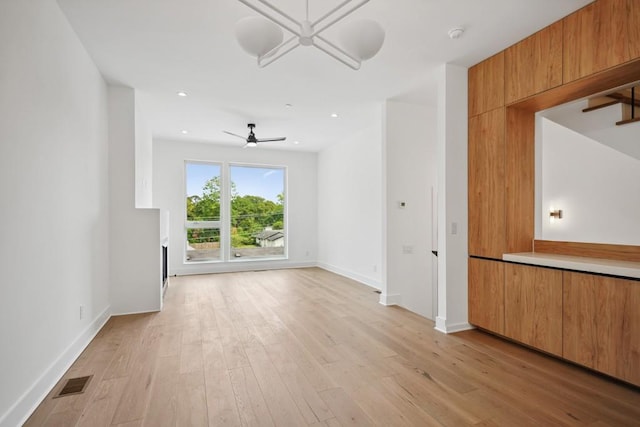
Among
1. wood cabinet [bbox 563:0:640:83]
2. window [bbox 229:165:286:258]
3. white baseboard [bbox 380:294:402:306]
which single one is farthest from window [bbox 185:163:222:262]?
wood cabinet [bbox 563:0:640:83]

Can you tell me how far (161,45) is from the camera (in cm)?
287

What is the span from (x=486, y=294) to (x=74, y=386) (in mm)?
3736

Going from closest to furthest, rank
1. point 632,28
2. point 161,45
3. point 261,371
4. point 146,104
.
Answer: point 632,28 < point 261,371 < point 161,45 < point 146,104

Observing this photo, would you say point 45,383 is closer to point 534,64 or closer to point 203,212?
point 534,64

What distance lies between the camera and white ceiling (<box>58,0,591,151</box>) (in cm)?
237

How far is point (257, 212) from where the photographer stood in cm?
735

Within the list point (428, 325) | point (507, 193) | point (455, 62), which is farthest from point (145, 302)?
point (455, 62)

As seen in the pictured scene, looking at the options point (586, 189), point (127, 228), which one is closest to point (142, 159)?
point (127, 228)

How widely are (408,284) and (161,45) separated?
424cm

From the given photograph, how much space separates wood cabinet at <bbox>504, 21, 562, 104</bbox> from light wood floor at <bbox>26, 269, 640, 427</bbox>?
2435 mm

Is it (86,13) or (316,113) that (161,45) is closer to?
(86,13)

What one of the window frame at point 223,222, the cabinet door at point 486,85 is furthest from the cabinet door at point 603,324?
the window frame at point 223,222

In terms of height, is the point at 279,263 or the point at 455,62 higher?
the point at 455,62

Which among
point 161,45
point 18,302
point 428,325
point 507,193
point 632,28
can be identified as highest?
point 161,45
